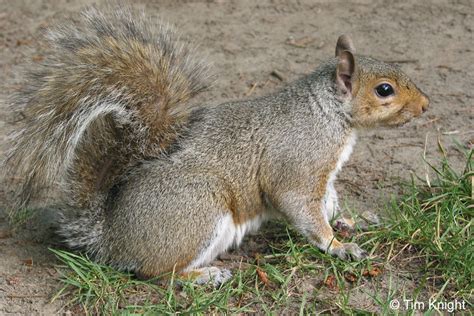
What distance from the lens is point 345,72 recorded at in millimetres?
2920

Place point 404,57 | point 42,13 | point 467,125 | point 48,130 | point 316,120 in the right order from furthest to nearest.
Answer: point 42,13 < point 404,57 < point 467,125 < point 316,120 < point 48,130

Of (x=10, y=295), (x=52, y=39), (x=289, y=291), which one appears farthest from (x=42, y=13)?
(x=289, y=291)

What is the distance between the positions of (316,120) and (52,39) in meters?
1.16

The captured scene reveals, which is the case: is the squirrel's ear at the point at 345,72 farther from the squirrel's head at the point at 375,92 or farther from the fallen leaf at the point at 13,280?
the fallen leaf at the point at 13,280

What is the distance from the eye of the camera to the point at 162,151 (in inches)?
113

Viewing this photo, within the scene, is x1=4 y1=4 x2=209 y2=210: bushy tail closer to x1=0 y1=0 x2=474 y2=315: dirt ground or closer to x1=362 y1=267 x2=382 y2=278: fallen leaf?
x1=0 y1=0 x2=474 y2=315: dirt ground

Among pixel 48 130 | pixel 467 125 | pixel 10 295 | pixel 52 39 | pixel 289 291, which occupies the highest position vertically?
pixel 52 39

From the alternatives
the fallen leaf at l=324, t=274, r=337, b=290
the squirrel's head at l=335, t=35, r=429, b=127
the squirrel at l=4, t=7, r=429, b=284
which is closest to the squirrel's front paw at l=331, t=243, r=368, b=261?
the squirrel at l=4, t=7, r=429, b=284

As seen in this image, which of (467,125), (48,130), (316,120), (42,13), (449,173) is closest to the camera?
(48,130)

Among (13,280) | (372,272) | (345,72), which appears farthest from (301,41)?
(13,280)

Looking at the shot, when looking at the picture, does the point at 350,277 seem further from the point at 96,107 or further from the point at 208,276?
the point at 96,107

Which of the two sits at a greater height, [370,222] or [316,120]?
[316,120]

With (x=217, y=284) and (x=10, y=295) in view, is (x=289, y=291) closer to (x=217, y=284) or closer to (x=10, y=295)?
(x=217, y=284)

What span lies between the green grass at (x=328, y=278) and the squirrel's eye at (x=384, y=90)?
51cm
